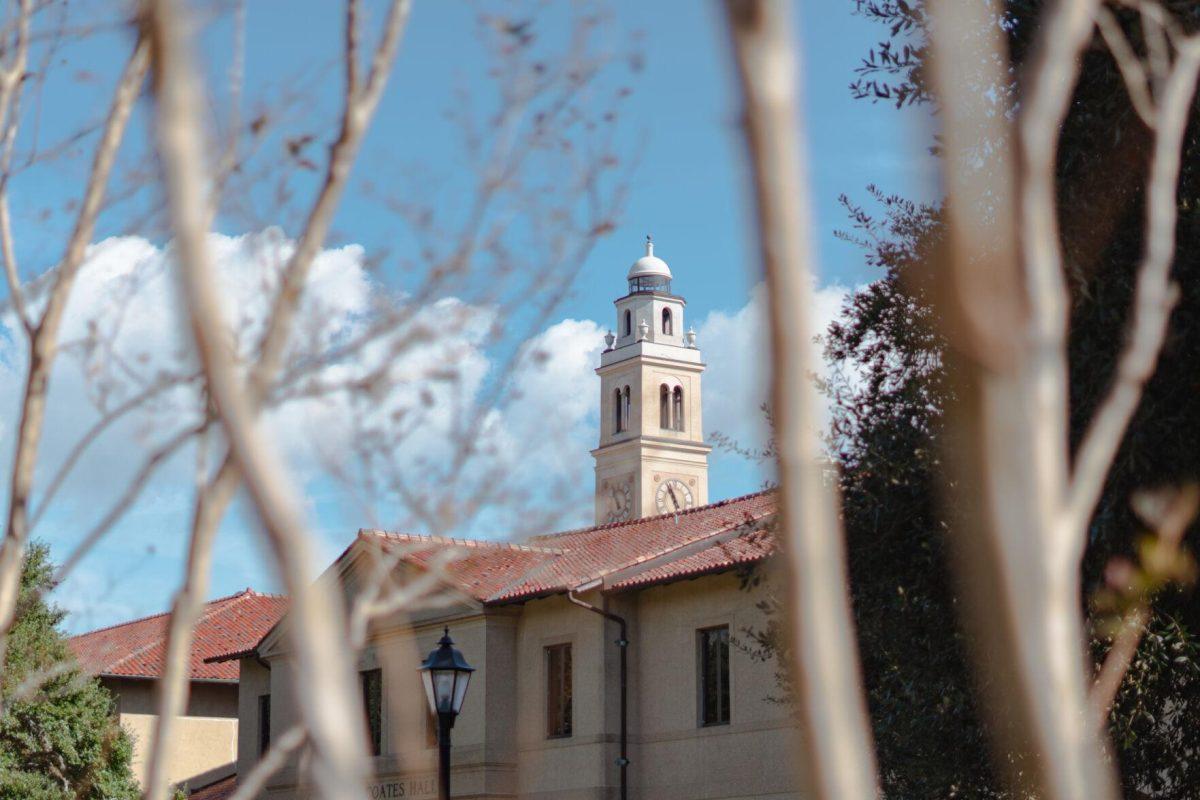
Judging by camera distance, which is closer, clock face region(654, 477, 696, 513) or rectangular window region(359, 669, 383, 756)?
rectangular window region(359, 669, 383, 756)

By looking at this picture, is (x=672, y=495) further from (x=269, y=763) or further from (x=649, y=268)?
(x=269, y=763)

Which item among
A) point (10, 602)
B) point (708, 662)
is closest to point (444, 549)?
point (10, 602)

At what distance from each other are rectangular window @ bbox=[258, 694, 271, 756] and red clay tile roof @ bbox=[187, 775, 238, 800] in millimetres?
1327

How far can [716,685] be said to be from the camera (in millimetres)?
22422

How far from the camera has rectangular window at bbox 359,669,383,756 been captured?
88.0ft

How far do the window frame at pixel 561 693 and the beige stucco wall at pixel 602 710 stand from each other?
88 millimetres

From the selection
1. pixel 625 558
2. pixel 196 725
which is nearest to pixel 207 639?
pixel 196 725

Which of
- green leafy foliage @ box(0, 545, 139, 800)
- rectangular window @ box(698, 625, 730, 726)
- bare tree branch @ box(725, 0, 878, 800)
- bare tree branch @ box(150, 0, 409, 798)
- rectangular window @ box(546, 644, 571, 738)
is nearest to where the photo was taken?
bare tree branch @ box(725, 0, 878, 800)

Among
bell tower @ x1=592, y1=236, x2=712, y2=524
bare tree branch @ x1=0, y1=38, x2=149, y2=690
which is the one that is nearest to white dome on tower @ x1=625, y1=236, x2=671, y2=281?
bell tower @ x1=592, y1=236, x2=712, y2=524

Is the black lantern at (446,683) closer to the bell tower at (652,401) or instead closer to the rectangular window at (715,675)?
the rectangular window at (715,675)

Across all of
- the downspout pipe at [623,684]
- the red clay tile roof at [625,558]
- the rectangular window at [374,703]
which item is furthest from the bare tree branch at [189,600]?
the rectangular window at [374,703]

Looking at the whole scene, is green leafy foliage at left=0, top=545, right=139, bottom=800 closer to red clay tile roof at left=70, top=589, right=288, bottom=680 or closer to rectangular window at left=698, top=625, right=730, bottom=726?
red clay tile roof at left=70, top=589, right=288, bottom=680

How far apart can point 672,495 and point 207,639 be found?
52.5 meters

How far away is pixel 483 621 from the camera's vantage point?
83.2 feet
